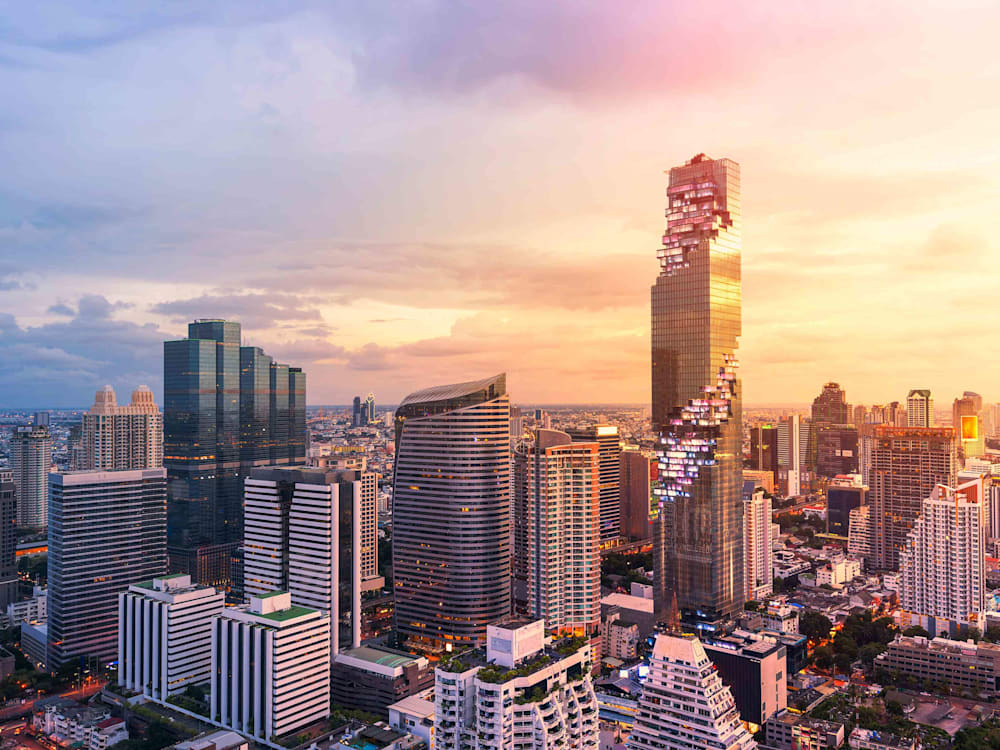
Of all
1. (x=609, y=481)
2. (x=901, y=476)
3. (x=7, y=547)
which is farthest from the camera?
(x=609, y=481)

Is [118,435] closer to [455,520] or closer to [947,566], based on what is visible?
[455,520]

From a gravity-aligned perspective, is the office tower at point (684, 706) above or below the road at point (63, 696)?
above

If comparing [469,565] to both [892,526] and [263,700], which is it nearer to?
[263,700]

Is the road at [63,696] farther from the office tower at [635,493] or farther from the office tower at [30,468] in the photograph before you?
the office tower at [635,493]

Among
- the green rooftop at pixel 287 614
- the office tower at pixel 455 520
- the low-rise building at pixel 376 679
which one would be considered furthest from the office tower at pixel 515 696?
the office tower at pixel 455 520

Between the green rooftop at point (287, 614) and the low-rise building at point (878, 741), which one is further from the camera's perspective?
the green rooftop at point (287, 614)

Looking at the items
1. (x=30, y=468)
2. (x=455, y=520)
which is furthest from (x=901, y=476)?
(x=30, y=468)

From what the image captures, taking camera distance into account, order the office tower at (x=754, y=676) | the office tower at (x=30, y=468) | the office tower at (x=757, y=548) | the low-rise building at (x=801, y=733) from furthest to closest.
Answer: the office tower at (x=30, y=468)
the office tower at (x=757, y=548)
the office tower at (x=754, y=676)
the low-rise building at (x=801, y=733)

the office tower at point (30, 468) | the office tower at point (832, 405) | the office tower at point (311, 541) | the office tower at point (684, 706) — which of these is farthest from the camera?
the office tower at point (832, 405)
